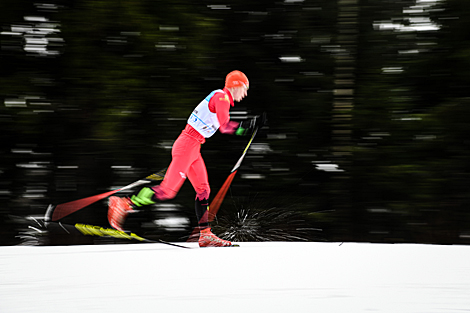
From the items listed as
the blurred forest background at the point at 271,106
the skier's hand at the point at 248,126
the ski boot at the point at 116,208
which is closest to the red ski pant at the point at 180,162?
the skier's hand at the point at 248,126

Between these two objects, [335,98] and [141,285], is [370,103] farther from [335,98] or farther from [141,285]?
[141,285]

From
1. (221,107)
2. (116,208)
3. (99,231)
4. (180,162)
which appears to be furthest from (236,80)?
(99,231)

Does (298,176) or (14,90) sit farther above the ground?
(14,90)

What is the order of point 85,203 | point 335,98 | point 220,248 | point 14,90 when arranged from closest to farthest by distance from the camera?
point 220,248 → point 85,203 → point 14,90 → point 335,98

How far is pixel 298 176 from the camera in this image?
572 centimetres

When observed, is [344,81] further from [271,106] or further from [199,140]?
[199,140]

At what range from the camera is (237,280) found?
94.0 inches

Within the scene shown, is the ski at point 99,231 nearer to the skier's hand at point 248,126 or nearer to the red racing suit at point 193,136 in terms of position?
the red racing suit at point 193,136

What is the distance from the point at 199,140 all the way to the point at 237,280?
138cm

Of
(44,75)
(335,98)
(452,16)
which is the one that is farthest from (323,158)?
(44,75)

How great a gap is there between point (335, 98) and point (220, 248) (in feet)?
9.41

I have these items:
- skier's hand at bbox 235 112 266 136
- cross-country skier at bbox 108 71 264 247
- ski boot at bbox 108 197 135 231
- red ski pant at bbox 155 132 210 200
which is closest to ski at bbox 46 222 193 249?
ski boot at bbox 108 197 135 231

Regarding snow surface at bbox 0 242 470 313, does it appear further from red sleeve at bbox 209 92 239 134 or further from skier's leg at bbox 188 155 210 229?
red sleeve at bbox 209 92 239 134

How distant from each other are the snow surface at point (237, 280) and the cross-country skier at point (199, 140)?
0.43 metres
